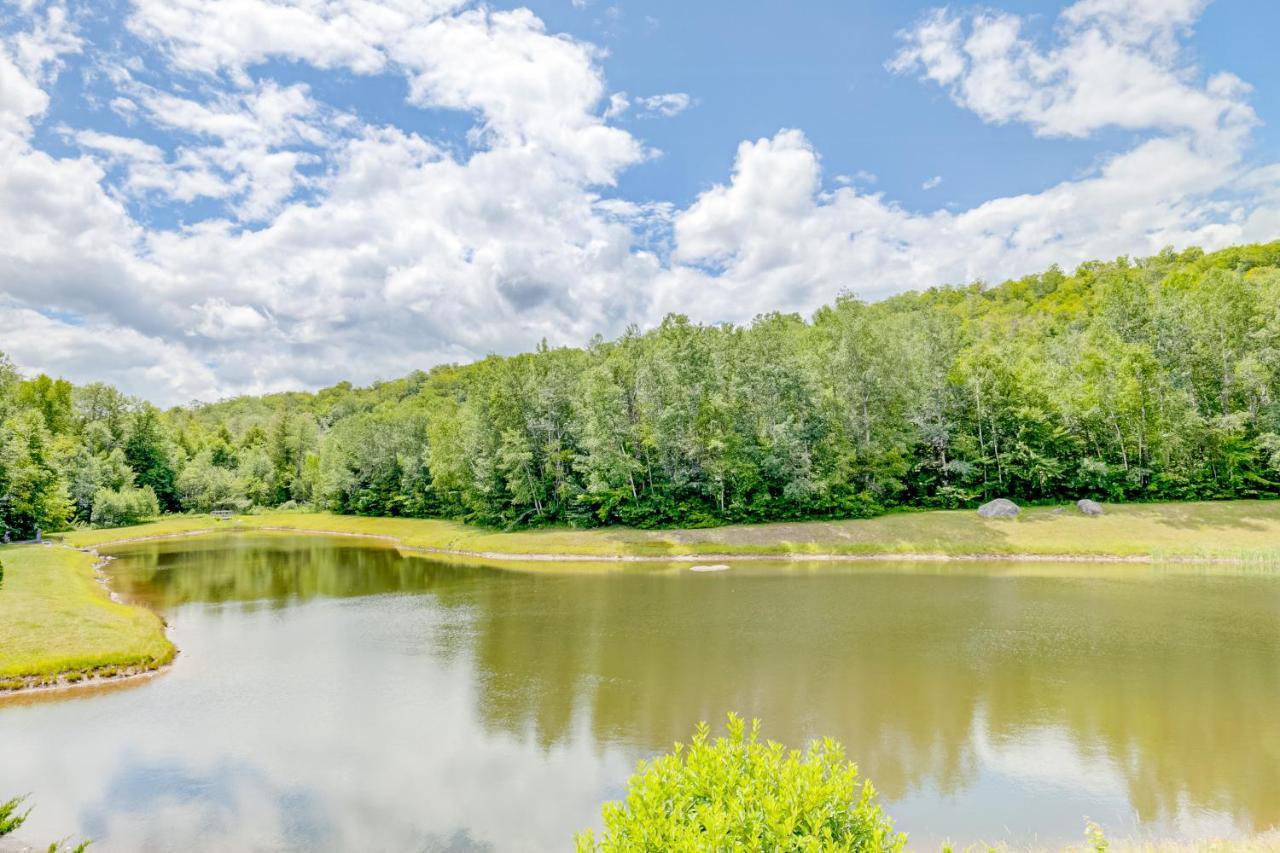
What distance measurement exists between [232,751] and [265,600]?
23313 millimetres

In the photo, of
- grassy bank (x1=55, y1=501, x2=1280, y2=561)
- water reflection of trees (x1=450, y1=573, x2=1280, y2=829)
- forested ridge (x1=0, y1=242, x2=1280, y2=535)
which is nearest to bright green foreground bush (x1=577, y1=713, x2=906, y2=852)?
water reflection of trees (x1=450, y1=573, x2=1280, y2=829)

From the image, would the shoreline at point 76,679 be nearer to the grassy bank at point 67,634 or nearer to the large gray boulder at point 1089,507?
the grassy bank at point 67,634

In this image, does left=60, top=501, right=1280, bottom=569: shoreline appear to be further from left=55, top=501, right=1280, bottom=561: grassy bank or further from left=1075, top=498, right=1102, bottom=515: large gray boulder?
left=1075, top=498, right=1102, bottom=515: large gray boulder

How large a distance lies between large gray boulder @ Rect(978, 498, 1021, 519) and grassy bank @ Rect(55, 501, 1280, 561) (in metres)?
0.62

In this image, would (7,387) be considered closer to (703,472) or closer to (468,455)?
(468,455)

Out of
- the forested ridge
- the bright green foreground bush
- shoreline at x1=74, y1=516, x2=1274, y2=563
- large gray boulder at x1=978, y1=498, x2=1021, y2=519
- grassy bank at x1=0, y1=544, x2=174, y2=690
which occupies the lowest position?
shoreline at x1=74, y1=516, x2=1274, y2=563

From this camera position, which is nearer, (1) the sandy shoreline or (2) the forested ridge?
(1) the sandy shoreline

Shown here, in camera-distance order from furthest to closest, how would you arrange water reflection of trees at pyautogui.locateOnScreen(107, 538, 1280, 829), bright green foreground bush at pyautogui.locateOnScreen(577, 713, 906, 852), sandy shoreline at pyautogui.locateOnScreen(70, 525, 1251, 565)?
sandy shoreline at pyautogui.locateOnScreen(70, 525, 1251, 565) → water reflection of trees at pyautogui.locateOnScreen(107, 538, 1280, 829) → bright green foreground bush at pyautogui.locateOnScreen(577, 713, 906, 852)

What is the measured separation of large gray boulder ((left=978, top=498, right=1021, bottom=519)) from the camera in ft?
158

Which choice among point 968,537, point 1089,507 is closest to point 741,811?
point 968,537

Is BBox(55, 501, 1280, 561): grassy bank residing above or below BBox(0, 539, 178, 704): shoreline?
above

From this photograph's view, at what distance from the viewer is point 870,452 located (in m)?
53.4

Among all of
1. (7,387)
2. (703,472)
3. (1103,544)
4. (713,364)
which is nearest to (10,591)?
(703,472)

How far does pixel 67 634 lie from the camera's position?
24.6 m
